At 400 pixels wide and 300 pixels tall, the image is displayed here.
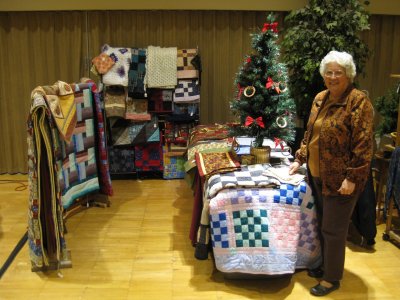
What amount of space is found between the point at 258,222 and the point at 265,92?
890 mm

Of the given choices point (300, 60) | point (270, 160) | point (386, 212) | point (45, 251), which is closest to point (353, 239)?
point (386, 212)

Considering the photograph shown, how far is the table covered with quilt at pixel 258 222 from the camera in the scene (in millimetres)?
2672

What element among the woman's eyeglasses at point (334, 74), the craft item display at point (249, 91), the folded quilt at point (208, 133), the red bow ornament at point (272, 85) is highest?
the woman's eyeglasses at point (334, 74)

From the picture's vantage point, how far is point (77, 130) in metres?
3.72

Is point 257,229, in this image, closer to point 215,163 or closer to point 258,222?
point 258,222

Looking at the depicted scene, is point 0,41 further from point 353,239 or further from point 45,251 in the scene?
point 353,239

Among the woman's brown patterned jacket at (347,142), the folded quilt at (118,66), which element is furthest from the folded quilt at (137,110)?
the woman's brown patterned jacket at (347,142)

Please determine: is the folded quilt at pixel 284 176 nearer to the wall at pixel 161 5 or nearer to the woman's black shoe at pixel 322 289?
the woman's black shoe at pixel 322 289

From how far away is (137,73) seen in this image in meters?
4.68

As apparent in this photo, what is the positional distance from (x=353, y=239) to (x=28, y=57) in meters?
3.91

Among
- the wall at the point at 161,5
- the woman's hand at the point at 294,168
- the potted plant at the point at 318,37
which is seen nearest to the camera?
the woman's hand at the point at 294,168

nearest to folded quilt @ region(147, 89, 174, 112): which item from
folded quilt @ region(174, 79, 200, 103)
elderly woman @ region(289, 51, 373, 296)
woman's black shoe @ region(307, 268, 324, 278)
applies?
folded quilt @ region(174, 79, 200, 103)

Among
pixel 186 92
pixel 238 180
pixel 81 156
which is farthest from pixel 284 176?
pixel 186 92

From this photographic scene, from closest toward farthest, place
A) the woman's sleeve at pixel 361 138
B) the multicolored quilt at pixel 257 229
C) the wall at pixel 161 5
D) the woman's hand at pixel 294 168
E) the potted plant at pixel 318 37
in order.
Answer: the woman's sleeve at pixel 361 138 < the multicolored quilt at pixel 257 229 < the woman's hand at pixel 294 168 < the potted plant at pixel 318 37 < the wall at pixel 161 5
